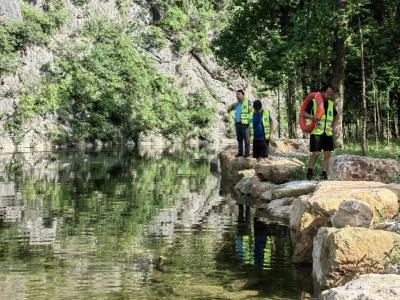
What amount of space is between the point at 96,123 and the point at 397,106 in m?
26.3

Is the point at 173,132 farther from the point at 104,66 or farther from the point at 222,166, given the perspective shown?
the point at 222,166

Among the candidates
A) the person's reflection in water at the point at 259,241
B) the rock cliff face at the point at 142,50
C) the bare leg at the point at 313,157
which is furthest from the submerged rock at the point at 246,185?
the rock cliff face at the point at 142,50

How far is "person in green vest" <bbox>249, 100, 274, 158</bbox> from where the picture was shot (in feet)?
56.0

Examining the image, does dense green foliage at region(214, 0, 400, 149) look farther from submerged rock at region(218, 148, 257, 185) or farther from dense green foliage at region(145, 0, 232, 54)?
dense green foliage at region(145, 0, 232, 54)

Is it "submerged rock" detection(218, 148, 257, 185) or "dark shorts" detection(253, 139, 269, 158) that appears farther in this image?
"submerged rock" detection(218, 148, 257, 185)

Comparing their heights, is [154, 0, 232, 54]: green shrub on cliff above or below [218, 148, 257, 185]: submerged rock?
above

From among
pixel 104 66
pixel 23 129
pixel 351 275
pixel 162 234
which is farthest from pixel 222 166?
pixel 104 66

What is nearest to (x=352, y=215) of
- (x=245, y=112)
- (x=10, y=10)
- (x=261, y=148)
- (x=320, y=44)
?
(x=261, y=148)

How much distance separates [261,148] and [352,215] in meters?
10.1

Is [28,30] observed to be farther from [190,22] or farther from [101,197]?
[101,197]

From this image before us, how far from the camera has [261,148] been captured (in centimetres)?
1756

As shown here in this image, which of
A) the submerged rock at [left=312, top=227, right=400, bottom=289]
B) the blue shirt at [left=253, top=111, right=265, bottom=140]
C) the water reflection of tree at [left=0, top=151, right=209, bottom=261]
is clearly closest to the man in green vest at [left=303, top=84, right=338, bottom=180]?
the blue shirt at [left=253, top=111, right=265, bottom=140]

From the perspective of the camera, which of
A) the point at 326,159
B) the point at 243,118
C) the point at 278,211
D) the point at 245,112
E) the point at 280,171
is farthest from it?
the point at 243,118

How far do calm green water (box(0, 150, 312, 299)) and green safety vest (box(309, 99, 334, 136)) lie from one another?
245 cm
